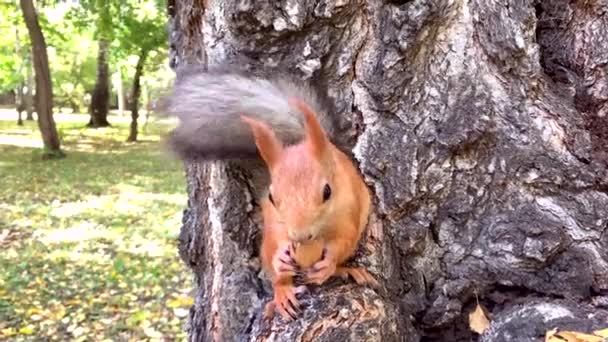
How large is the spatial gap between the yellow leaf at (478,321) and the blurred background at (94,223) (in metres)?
0.72

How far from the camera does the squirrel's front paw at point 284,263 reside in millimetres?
1259

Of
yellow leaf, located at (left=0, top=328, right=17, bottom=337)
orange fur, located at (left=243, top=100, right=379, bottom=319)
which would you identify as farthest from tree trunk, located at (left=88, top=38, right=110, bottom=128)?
orange fur, located at (left=243, top=100, right=379, bottom=319)

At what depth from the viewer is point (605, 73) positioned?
4.74 feet

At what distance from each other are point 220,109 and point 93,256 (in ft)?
10.5

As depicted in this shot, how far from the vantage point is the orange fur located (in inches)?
43.8

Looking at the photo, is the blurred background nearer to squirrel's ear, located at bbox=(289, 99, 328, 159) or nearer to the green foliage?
squirrel's ear, located at bbox=(289, 99, 328, 159)

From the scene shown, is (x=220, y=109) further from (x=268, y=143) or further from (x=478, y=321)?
(x=478, y=321)

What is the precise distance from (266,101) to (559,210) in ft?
2.18

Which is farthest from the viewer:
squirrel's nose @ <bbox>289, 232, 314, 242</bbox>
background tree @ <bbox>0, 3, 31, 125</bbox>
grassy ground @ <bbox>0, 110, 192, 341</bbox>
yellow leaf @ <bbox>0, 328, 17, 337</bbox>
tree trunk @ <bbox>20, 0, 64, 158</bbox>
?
background tree @ <bbox>0, 3, 31, 125</bbox>

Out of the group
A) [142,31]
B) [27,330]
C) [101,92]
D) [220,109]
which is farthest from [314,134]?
[101,92]

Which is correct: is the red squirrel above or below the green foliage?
below

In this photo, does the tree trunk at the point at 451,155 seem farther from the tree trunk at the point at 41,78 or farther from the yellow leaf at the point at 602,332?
the tree trunk at the point at 41,78

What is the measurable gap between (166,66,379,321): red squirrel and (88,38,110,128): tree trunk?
13.5m

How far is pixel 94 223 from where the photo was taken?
5.05 metres
